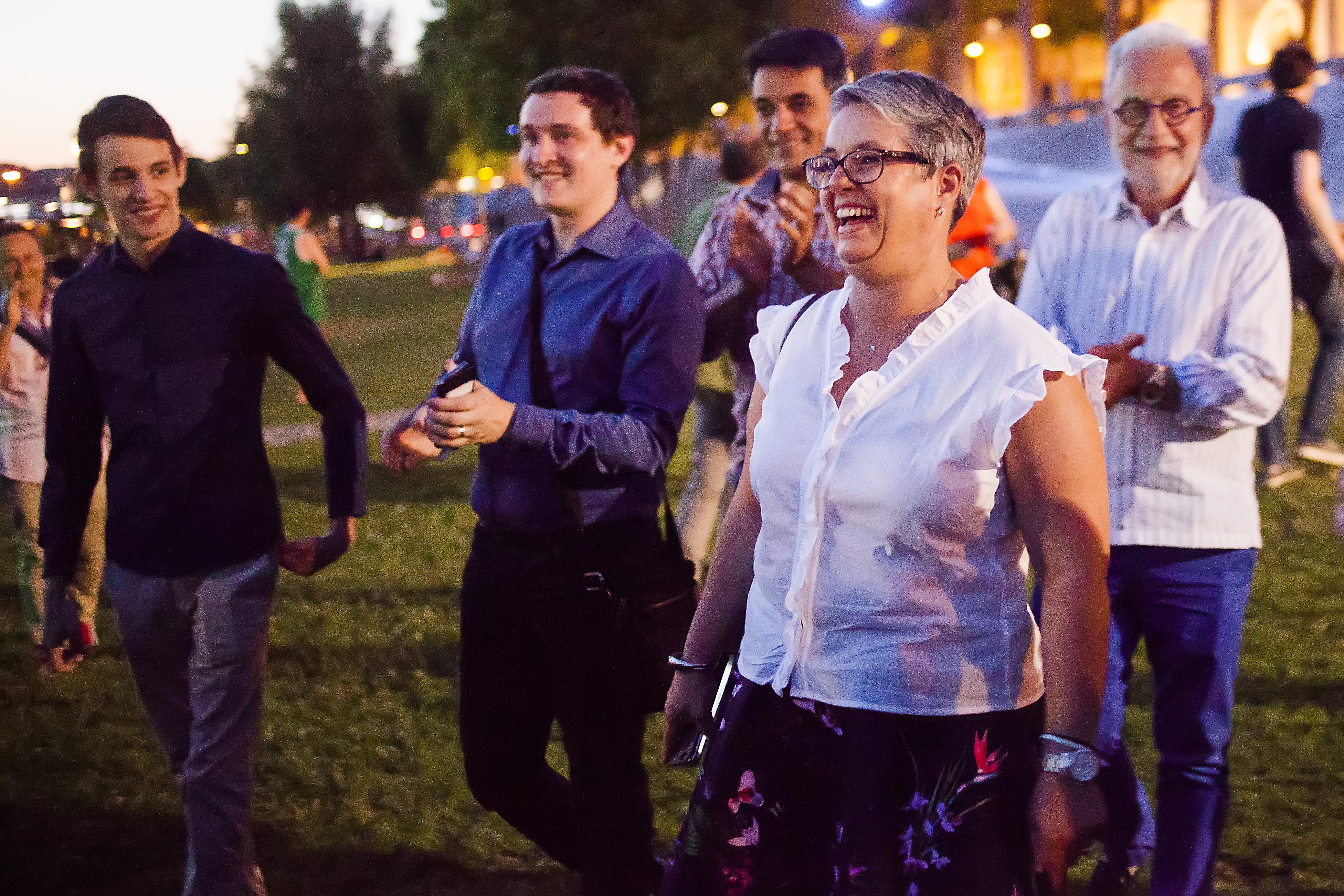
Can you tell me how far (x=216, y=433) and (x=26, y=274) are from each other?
343cm

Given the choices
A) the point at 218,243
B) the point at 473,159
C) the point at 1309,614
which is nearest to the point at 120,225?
the point at 218,243

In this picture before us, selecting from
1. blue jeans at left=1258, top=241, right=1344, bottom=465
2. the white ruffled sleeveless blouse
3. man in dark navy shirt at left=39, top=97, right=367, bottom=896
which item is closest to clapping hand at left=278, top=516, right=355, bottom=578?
man in dark navy shirt at left=39, top=97, right=367, bottom=896

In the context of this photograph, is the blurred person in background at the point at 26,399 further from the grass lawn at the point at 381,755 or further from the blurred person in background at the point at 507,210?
the blurred person in background at the point at 507,210

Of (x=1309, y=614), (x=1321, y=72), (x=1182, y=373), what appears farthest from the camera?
(x=1321, y=72)

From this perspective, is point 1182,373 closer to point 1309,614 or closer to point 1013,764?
point 1013,764

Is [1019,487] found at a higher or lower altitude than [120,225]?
lower

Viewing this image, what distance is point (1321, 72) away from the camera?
1836cm

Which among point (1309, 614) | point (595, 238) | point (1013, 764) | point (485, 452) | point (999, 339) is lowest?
point (1309, 614)

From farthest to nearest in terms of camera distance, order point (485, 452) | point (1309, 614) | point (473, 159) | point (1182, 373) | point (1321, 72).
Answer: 1. point (473, 159)
2. point (1321, 72)
3. point (1309, 614)
4. point (485, 452)
5. point (1182, 373)

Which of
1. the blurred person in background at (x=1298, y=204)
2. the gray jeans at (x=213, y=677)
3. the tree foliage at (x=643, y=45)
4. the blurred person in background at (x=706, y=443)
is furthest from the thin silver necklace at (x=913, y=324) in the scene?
the tree foliage at (x=643, y=45)

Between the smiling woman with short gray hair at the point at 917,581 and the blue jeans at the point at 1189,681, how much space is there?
1.09 meters

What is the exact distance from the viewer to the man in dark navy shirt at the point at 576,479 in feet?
10.4

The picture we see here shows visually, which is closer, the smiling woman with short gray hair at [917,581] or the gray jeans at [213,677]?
the smiling woman with short gray hair at [917,581]

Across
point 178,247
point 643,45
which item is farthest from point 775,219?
point 643,45
